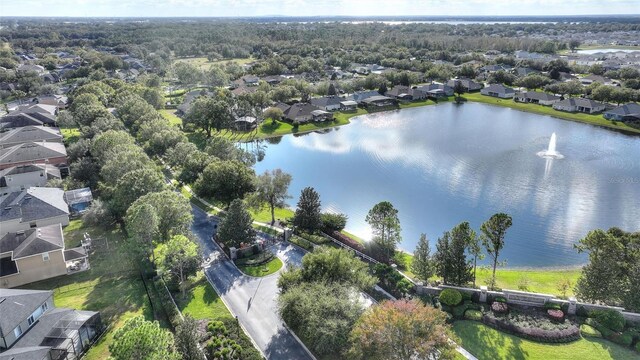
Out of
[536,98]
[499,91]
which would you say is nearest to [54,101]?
[499,91]

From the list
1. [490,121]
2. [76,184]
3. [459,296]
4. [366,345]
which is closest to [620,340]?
[459,296]

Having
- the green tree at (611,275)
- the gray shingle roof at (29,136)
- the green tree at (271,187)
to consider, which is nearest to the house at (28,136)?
the gray shingle roof at (29,136)

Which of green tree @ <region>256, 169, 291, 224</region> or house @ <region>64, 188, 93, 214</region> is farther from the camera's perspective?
house @ <region>64, 188, 93, 214</region>

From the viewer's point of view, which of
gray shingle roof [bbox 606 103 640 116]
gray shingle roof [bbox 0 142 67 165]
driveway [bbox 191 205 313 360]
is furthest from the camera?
gray shingle roof [bbox 606 103 640 116]

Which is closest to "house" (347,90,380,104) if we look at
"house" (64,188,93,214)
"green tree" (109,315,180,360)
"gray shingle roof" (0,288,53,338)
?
"house" (64,188,93,214)

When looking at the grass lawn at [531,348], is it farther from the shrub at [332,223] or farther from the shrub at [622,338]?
the shrub at [332,223]

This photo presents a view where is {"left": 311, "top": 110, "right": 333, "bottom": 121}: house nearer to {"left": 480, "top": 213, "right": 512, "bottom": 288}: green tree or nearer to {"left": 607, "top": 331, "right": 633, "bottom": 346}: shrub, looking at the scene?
{"left": 480, "top": 213, "right": 512, "bottom": 288}: green tree

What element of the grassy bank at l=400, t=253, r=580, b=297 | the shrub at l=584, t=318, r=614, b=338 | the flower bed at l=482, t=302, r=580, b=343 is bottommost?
the grassy bank at l=400, t=253, r=580, b=297

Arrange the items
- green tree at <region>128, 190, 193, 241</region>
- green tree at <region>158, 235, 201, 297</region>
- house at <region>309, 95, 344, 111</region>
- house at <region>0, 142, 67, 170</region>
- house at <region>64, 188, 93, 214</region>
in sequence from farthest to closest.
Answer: house at <region>309, 95, 344, 111</region> < house at <region>0, 142, 67, 170</region> < house at <region>64, 188, 93, 214</region> < green tree at <region>128, 190, 193, 241</region> < green tree at <region>158, 235, 201, 297</region>

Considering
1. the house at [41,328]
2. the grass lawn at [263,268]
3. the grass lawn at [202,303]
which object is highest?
the house at [41,328]
